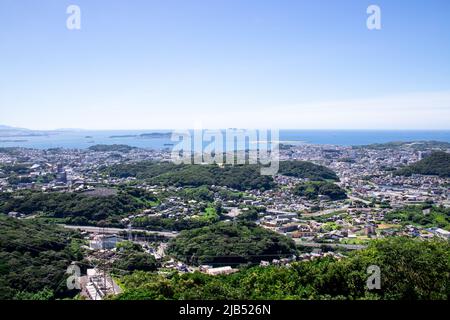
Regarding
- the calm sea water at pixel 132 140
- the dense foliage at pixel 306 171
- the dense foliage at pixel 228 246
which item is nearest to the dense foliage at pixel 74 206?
the dense foliage at pixel 228 246

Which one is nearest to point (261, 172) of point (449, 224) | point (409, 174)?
point (409, 174)

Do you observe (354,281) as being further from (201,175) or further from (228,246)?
(201,175)

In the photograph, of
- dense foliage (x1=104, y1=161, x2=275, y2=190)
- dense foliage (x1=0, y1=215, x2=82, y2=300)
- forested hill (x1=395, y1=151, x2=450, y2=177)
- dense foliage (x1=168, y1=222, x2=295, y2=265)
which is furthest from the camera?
forested hill (x1=395, y1=151, x2=450, y2=177)

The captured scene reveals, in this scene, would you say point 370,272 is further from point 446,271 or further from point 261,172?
point 261,172

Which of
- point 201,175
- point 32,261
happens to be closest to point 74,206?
point 32,261

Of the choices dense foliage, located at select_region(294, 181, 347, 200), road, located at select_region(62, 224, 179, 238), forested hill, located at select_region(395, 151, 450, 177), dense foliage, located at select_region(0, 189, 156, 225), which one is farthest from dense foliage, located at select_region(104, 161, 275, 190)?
forested hill, located at select_region(395, 151, 450, 177)

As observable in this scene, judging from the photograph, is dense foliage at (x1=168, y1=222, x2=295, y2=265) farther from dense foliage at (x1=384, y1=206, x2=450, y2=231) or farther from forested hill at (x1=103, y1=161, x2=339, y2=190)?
forested hill at (x1=103, y1=161, x2=339, y2=190)
